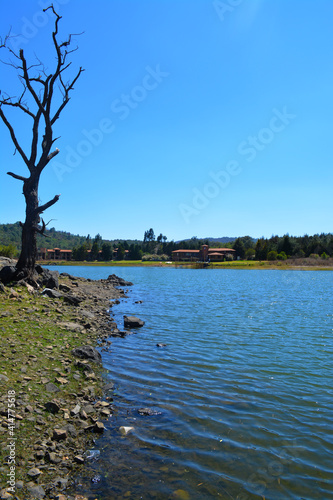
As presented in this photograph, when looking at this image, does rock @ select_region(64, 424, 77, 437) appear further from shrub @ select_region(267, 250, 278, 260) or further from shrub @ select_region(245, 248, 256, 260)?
shrub @ select_region(245, 248, 256, 260)

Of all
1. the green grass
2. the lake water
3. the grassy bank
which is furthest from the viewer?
the green grass

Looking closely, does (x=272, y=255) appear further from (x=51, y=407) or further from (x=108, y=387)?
(x=51, y=407)

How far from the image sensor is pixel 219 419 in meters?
8.06

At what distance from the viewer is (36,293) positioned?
57.3ft

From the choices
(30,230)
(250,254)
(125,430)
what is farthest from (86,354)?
(250,254)

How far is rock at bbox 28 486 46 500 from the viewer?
16.1 ft

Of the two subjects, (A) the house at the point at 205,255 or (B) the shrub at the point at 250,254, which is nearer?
(B) the shrub at the point at 250,254

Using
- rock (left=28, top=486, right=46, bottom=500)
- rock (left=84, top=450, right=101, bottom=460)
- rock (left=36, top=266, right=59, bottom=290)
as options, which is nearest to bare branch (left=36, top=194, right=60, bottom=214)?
rock (left=36, top=266, right=59, bottom=290)

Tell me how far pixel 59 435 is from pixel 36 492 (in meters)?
1.48

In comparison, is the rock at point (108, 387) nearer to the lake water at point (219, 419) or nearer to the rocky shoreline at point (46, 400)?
the rocky shoreline at point (46, 400)

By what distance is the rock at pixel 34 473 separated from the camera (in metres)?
5.27

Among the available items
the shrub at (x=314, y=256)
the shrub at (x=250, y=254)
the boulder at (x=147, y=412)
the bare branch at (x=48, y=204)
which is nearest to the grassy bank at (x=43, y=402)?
the boulder at (x=147, y=412)

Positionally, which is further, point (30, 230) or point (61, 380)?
point (30, 230)

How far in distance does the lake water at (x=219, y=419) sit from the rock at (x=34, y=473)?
0.71 m
